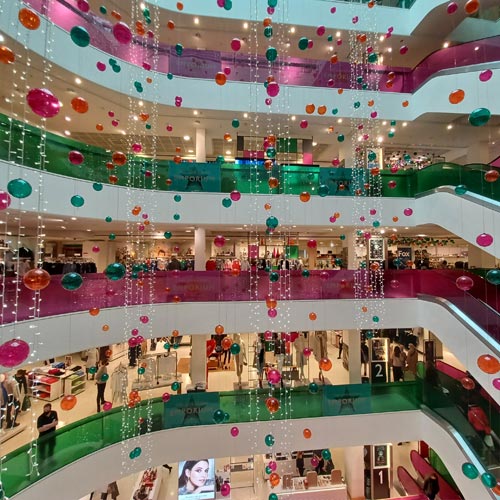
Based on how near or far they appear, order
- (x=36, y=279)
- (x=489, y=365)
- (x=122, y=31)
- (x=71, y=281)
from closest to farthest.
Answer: (x=36, y=279) < (x=71, y=281) < (x=122, y=31) < (x=489, y=365)

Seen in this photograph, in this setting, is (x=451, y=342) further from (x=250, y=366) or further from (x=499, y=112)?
(x=250, y=366)

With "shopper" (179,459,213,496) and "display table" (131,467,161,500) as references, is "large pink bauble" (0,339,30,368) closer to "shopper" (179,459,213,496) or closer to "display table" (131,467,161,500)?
"display table" (131,467,161,500)

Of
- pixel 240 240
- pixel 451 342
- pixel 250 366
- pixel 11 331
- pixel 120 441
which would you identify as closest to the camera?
pixel 11 331

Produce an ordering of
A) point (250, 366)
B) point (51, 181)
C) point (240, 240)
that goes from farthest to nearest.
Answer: point (240, 240)
point (250, 366)
point (51, 181)

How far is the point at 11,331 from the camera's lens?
16.9 ft

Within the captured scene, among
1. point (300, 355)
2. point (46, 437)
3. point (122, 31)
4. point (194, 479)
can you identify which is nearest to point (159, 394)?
point (194, 479)

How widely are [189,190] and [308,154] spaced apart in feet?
14.5

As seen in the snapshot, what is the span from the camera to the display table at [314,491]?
28.5 ft

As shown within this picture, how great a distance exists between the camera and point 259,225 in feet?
28.9

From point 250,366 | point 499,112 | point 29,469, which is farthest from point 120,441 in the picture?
point 499,112

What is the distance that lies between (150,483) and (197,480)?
1.28 metres

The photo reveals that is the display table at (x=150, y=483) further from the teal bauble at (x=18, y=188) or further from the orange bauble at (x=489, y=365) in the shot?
the teal bauble at (x=18, y=188)

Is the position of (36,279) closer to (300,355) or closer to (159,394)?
(159,394)

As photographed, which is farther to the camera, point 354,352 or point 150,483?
point 354,352
